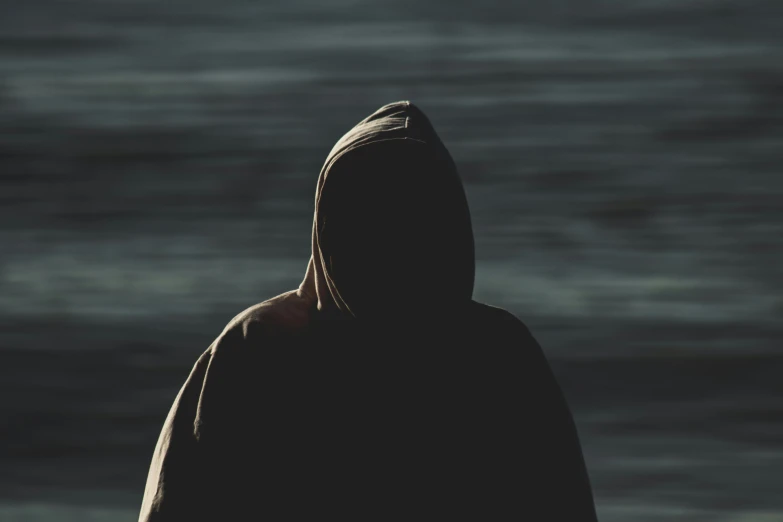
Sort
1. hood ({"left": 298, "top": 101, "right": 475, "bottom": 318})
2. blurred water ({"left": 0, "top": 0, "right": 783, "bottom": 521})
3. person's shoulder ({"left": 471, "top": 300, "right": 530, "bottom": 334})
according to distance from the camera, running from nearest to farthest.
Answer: hood ({"left": 298, "top": 101, "right": 475, "bottom": 318})
person's shoulder ({"left": 471, "top": 300, "right": 530, "bottom": 334})
blurred water ({"left": 0, "top": 0, "right": 783, "bottom": 521})

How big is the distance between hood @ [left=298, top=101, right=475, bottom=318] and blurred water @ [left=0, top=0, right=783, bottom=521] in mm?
3152

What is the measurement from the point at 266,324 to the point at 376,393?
14cm

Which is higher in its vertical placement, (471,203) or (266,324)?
(471,203)

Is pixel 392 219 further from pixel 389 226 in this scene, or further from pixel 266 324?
pixel 266 324

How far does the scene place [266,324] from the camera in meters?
1.68

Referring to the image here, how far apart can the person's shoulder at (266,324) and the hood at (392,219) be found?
2.4 inches

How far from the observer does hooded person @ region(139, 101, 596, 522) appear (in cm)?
163

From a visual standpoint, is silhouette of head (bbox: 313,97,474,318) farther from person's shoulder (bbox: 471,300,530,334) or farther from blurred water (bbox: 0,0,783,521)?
blurred water (bbox: 0,0,783,521)

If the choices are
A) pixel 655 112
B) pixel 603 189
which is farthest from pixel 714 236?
pixel 655 112

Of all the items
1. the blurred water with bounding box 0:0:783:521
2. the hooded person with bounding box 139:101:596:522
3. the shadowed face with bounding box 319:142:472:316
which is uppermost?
the blurred water with bounding box 0:0:783:521

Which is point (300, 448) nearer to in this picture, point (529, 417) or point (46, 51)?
point (529, 417)

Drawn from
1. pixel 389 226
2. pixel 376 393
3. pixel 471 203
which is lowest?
pixel 376 393

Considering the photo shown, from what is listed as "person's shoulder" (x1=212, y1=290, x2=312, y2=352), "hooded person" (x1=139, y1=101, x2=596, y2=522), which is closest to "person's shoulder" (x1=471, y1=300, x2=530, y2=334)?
"hooded person" (x1=139, y1=101, x2=596, y2=522)

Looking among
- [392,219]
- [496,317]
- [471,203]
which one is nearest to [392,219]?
[392,219]
